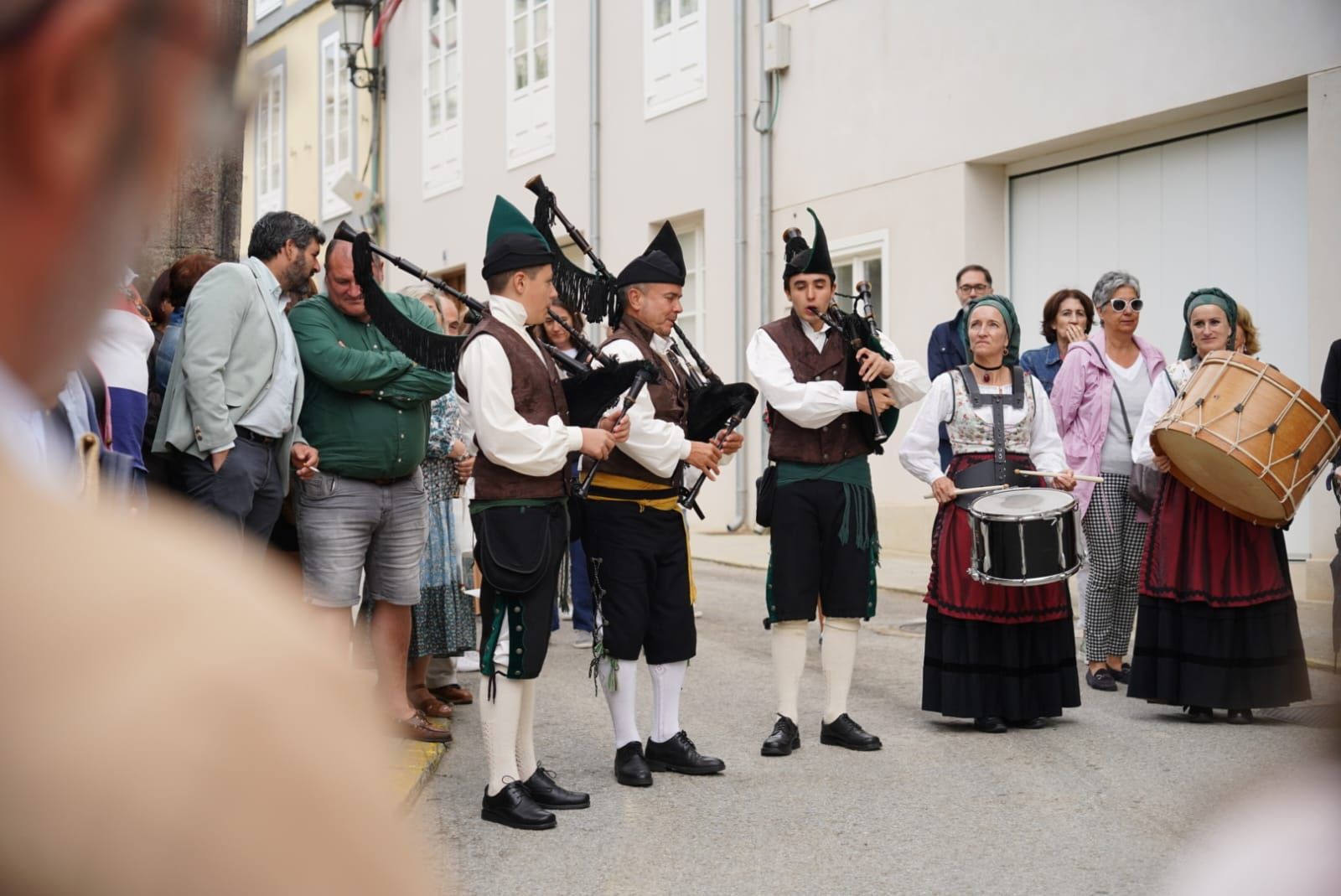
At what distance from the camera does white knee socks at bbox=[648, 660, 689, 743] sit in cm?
561

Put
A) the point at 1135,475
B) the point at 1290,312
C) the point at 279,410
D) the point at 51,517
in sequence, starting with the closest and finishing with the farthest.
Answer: the point at 51,517
the point at 279,410
the point at 1135,475
the point at 1290,312

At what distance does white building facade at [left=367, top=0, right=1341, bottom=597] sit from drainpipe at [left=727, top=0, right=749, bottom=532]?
0.02 m

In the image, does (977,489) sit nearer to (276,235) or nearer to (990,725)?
(990,725)

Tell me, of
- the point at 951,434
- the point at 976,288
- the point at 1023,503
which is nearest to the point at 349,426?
the point at 951,434

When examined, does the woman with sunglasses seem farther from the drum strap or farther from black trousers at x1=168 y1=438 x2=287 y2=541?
black trousers at x1=168 y1=438 x2=287 y2=541

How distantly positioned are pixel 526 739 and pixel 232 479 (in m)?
1.37

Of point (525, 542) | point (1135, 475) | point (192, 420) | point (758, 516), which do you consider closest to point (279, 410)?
point (192, 420)

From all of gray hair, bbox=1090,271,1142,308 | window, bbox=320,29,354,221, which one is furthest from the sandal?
window, bbox=320,29,354,221

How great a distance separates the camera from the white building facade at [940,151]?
959 centimetres

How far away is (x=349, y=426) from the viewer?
557 cm

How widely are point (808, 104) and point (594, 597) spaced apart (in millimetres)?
9111

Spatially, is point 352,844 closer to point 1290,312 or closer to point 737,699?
point 737,699

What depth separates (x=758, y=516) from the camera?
628cm

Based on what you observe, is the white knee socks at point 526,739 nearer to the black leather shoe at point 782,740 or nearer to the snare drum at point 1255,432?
the black leather shoe at point 782,740
